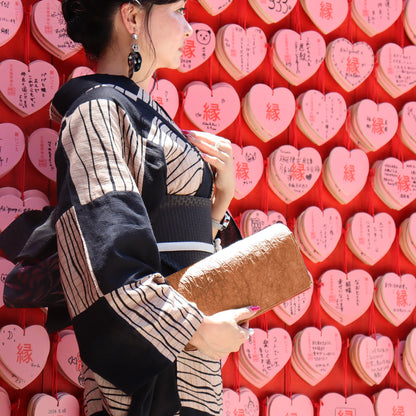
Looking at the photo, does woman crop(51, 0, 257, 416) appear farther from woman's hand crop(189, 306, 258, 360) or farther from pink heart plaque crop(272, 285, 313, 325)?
pink heart plaque crop(272, 285, 313, 325)

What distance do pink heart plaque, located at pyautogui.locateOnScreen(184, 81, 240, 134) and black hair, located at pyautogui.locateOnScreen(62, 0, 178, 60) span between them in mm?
476

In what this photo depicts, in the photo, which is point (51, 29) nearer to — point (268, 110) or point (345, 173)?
point (268, 110)

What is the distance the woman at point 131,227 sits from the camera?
41.2 inches

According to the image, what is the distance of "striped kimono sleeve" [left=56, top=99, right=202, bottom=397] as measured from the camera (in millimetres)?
1038

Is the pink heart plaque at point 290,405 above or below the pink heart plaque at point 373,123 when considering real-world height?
below

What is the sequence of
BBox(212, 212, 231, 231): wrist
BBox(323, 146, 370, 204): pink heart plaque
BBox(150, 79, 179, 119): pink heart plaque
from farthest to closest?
BBox(323, 146, 370, 204): pink heart plaque
BBox(150, 79, 179, 119): pink heart plaque
BBox(212, 212, 231, 231): wrist

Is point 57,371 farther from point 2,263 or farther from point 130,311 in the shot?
point 130,311

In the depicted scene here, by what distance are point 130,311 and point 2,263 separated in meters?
0.57

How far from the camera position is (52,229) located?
1.17 meters

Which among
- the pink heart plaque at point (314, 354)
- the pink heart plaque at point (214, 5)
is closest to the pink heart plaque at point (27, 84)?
the pink heart plaque at point (214, 5)

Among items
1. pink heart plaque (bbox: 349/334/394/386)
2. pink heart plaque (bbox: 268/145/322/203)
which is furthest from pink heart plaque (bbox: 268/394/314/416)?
pink heart plaque (bbox: 268/145/322/203)

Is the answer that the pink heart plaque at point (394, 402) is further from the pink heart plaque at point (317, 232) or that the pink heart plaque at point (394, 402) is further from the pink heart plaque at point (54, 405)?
the pink heart plaque at point (54, 405)

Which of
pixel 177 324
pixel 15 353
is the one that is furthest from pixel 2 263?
pixel 177 324

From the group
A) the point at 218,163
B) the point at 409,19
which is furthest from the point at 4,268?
the point at 409,19
